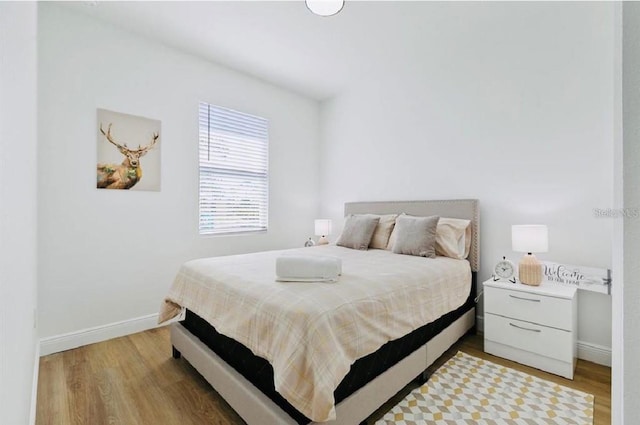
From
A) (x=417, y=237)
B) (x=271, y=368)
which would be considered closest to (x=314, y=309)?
(x=271, y=368)

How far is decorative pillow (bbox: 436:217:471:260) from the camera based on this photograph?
259cm

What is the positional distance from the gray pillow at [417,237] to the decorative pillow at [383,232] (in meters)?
0.27

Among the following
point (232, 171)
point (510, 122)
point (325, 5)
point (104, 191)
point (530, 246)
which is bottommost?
point (530, 246)

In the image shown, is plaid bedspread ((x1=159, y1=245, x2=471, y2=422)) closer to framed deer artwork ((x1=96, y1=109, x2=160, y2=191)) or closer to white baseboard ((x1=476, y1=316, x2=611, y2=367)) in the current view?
white baseboard ((x1=476, y1=316, x2=611, y2=367))

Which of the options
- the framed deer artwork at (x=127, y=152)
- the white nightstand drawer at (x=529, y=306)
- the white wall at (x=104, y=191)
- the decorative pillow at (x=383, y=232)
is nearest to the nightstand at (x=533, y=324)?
the white nightstand drawer at (x=529, y=306)

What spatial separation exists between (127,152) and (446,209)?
317 centimetres

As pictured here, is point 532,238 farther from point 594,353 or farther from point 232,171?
point 232,171

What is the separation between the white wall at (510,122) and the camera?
2168mm

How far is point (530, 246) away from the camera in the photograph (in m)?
2.17

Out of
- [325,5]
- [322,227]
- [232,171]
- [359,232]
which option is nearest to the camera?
[325,5]

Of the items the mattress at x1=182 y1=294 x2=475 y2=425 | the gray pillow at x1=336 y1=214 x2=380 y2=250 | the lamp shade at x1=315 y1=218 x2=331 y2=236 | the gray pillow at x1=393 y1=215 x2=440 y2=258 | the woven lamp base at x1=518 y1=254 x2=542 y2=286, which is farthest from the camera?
the lamp shade at x1=315 y1=218 x2=331 y2=236

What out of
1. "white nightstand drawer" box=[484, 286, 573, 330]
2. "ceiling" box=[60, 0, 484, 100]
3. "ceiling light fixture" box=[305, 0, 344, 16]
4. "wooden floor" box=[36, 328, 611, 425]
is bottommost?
"wooden floor" box=[36, 328, 611, 425]

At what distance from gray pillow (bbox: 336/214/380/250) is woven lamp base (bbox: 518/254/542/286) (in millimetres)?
1341

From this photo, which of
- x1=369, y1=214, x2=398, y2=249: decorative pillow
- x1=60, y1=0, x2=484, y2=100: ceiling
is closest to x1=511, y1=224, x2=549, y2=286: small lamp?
x1=369, y1=214, x2=398, y2=249: decorative pillow
